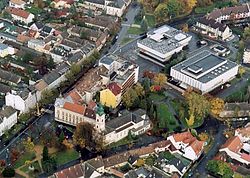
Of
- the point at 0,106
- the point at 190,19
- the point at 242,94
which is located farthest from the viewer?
the point at 190,19

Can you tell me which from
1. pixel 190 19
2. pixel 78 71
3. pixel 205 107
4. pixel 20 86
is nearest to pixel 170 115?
pixel 205 107

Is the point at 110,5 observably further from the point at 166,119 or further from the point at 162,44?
the point at 166,119

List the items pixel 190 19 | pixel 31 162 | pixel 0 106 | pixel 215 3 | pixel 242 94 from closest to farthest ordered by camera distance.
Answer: pixel 31 162 < pixel 0 106 < pixel 242 94 < pixel 190 19 < pixel 215 3

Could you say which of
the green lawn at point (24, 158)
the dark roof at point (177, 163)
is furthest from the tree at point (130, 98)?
the green lawn at point (24, 158)

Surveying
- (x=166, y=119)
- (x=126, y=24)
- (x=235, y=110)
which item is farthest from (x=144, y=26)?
(x=235, y=110)

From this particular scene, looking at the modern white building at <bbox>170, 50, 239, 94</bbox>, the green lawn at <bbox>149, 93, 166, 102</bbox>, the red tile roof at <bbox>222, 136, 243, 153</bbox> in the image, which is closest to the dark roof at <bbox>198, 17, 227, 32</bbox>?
the modern white building at <bbox>170, 50, 239, 94</bbox>

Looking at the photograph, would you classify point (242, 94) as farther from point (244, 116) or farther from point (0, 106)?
point (0, 106)

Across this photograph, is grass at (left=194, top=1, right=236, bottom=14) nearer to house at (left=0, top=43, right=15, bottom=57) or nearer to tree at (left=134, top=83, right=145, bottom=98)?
tree at (left=134, top=83, right=145, bottom=98)

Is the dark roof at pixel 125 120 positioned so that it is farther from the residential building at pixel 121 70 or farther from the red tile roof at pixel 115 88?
the residential building at pixel 121 70
